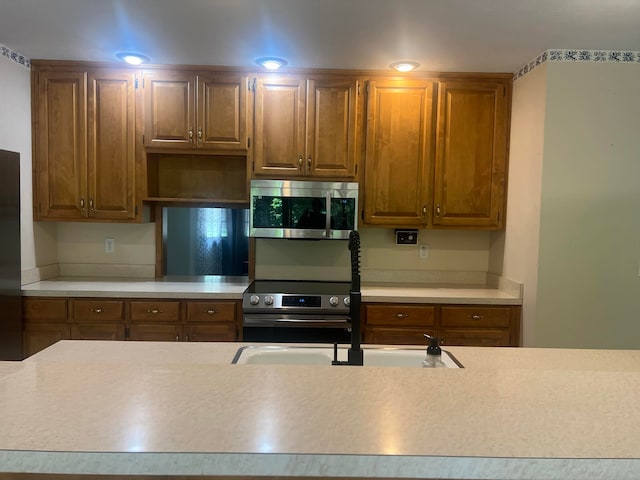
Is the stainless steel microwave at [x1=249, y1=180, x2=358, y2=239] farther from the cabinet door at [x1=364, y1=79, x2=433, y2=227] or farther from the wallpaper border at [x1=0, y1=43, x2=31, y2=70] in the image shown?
the wallpaper border at [x1=0, y1=43, x2=31, y2=70]

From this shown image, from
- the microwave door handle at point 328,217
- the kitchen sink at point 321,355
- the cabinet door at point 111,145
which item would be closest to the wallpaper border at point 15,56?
the cabinet door at point 111,145

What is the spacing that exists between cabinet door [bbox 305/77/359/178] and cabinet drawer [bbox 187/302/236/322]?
110 centimetres

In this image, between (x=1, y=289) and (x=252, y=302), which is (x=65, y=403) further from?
(x=1, y=289)

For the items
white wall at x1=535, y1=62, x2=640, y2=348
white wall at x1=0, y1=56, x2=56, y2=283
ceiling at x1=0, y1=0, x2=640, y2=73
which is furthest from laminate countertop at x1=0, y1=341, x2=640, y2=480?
white wall at x1=0, y1=56, x2=56, y2=283

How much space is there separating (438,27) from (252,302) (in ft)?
6.43

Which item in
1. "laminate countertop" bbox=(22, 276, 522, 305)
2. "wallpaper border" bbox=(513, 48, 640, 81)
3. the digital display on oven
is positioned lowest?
the digital display on oven

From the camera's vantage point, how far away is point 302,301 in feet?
9.39

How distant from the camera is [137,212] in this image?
124 inches

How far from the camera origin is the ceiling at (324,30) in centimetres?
215

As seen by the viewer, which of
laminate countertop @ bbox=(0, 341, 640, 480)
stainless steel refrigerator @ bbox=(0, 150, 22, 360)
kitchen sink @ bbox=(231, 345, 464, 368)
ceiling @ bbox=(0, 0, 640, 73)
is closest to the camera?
laminate countertop @ bbox=(0, 341, 640, 480)

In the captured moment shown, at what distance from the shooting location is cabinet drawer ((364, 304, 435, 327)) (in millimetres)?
2887

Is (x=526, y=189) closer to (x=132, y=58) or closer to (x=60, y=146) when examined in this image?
(x=132, y=58)

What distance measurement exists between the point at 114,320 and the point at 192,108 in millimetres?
1542

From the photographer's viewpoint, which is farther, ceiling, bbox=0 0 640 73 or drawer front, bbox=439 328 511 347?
drawer front, bbox=439 328 511 347
